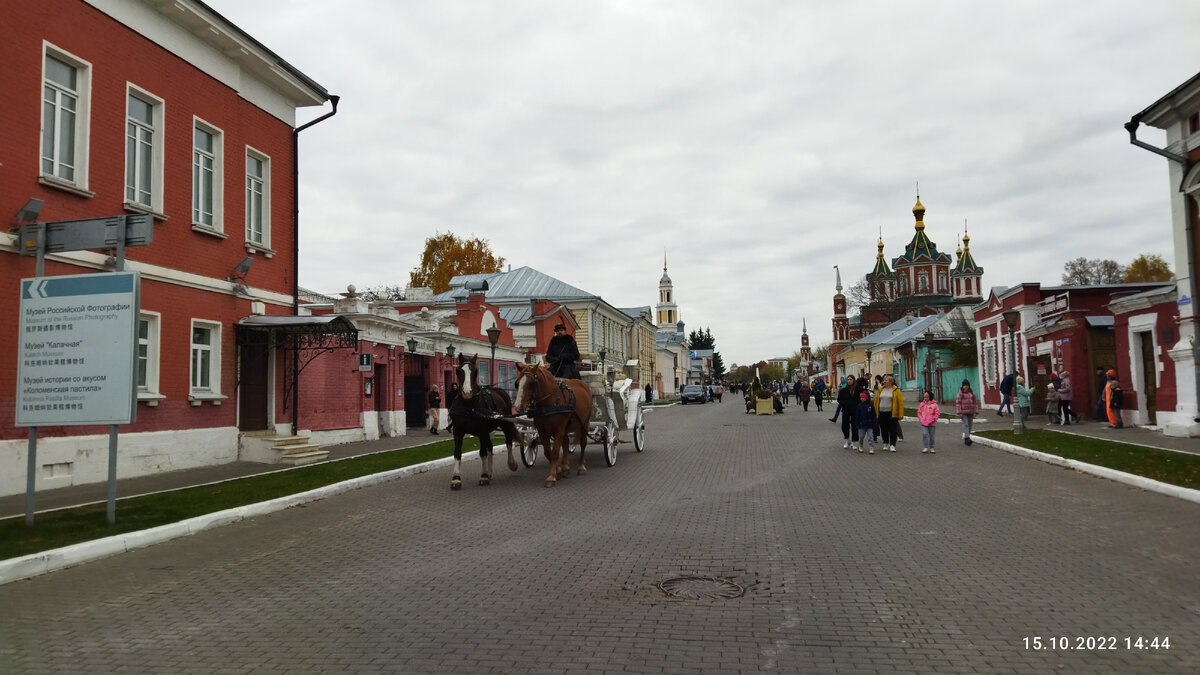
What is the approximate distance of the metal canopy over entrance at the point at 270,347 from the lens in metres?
16.7

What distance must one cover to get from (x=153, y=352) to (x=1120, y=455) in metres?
17.7

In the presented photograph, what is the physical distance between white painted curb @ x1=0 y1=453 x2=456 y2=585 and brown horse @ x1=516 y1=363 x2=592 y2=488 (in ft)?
10.7

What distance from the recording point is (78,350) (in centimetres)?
909

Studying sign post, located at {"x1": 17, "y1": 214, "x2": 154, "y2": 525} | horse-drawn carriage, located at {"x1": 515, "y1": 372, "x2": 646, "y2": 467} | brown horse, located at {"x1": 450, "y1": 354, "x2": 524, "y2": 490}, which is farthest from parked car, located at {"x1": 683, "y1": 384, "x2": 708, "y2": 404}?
sign post, located at {"x1": 17, "y1": 214, "x2": 154, "y2": 525}

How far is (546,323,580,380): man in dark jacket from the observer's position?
1429 centimetres

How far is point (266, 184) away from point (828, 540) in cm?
1548

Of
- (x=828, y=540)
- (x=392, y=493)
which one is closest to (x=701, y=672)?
(x=828, y=540)

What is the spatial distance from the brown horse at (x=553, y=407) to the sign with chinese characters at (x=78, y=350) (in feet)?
16.7

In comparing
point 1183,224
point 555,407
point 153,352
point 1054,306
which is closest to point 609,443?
point 555,407

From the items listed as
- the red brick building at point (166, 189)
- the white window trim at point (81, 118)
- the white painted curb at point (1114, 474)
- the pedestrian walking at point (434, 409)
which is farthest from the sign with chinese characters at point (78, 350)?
the pedestrian walking at point (434, 409)

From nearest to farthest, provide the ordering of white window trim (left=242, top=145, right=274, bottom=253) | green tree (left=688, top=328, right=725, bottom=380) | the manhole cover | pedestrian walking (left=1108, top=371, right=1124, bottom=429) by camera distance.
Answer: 1. the manhole cover
2. white window trim (left=242, top=145, right=274, bottom=253)
3. pedestrian walking (left=1108, top=371, right=1124, bottom=429)
4. green tree (left=688, top=328, right=725, bottom=380)

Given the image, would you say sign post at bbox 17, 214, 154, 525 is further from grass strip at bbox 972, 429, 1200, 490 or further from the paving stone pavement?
grass strip at bbox 972, 429, 1200, 490

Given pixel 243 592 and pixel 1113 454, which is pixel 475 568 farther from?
pixel 1113 454

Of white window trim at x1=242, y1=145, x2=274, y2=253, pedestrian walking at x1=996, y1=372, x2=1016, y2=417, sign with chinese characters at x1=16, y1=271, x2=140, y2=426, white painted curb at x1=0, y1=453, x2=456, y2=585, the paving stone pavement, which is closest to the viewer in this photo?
the paving stone pavement
